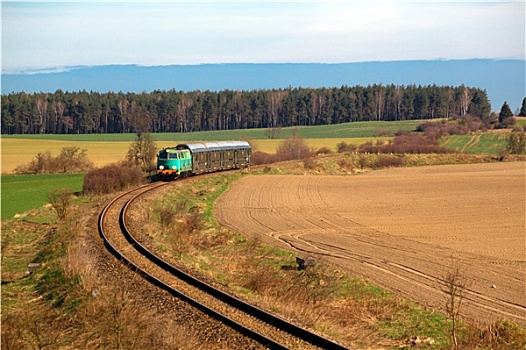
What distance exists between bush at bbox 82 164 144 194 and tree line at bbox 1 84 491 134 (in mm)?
83332

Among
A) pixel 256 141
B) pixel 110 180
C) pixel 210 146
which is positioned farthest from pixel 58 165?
pixel 256 141

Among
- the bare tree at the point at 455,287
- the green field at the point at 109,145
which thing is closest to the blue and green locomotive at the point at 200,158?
the green field at the point at 109,145

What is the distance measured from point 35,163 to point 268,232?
138ft

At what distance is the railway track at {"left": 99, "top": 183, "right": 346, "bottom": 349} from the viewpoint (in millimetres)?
13133

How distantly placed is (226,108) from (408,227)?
11467 cm

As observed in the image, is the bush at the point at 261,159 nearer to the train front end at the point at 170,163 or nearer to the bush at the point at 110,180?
the train front end at the point at 170,163

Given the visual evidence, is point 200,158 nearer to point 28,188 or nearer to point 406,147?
point 28,188

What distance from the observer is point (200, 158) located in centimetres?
5175

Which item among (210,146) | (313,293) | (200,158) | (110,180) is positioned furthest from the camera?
(210,146)

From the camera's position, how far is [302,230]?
34156 millimetres

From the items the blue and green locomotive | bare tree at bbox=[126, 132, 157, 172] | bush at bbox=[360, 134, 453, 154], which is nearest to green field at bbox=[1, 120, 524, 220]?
bare tree at bbox=[126, 132, 157, 172]

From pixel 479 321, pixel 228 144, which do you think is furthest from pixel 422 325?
pixel 228 144

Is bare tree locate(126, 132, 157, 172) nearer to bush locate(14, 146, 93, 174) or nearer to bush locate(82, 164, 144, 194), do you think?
bush locate(14, 146, 93, 174)

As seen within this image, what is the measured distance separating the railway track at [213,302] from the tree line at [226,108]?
358 feet
